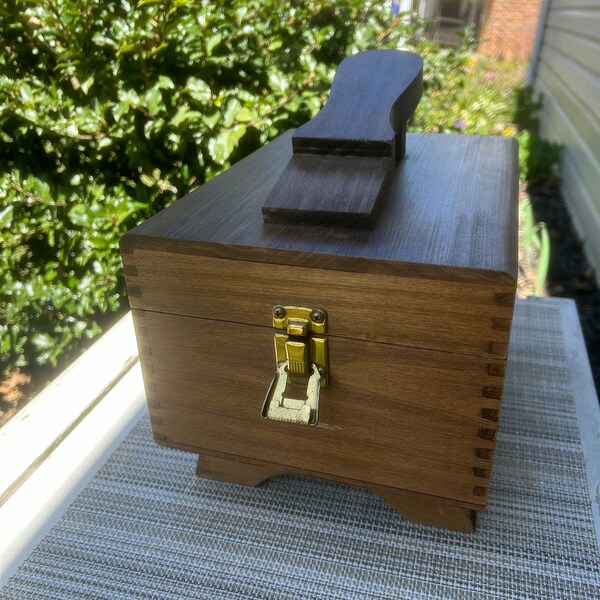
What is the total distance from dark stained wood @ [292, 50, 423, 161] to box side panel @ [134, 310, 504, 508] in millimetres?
280

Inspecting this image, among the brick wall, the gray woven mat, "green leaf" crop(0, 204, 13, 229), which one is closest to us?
the gray woven mat

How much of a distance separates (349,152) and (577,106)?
7.99 ft

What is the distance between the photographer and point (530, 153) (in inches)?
115

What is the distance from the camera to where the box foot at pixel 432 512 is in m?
0.80

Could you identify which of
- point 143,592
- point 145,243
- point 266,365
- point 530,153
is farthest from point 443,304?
point 530,153

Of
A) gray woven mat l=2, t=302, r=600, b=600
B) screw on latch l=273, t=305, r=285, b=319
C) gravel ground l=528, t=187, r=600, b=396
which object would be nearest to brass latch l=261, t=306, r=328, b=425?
screw on latch l=273, t=305, r=285, b=319

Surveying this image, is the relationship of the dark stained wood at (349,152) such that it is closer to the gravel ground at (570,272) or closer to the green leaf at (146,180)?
the green leaf at (146,180)

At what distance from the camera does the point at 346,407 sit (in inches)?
29.7

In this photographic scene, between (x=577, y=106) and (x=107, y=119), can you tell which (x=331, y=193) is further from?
(x=577, y=106)

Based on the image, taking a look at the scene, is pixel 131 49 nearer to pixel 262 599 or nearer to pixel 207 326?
pixel 207 326

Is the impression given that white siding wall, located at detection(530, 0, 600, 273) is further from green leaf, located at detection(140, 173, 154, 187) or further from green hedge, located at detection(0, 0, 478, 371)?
green leaf, located at detection(140, 173, 154, 187)

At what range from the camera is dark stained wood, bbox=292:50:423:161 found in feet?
2.58

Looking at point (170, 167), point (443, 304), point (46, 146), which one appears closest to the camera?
point (443, 304)

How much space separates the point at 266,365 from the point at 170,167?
1086 millimetres
